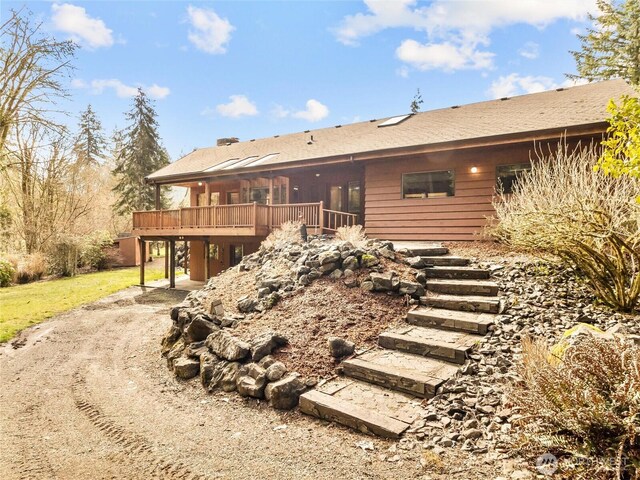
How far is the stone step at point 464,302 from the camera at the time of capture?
5.02m

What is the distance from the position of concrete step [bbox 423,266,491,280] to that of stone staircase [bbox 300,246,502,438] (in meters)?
0.25

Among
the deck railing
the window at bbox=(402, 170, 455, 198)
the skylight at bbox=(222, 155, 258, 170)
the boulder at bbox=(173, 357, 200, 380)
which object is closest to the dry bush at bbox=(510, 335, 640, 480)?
the boulder at bbox=(173, 357, 200, 380)

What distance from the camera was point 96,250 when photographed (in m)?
19.6

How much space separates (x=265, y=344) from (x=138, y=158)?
2796 centimetres

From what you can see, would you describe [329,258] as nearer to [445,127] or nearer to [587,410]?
[587,410]

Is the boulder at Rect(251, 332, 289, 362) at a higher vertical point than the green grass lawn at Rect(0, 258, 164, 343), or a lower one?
higher

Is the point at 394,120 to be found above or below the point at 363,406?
above

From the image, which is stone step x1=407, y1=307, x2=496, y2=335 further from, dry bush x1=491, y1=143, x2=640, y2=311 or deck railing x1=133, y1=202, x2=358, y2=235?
deck railing x1=133, y1=202, x2=358, y2=235

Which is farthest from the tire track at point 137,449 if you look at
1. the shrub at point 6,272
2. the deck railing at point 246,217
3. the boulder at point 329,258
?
the shrub at point 6,272

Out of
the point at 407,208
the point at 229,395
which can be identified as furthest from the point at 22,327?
the point at 407,208

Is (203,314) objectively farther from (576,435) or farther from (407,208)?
(407,208)

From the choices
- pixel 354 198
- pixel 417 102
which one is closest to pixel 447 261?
pixel 354 198

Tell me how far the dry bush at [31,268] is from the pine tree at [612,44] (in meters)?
26.7

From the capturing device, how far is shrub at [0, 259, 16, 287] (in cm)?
1510
